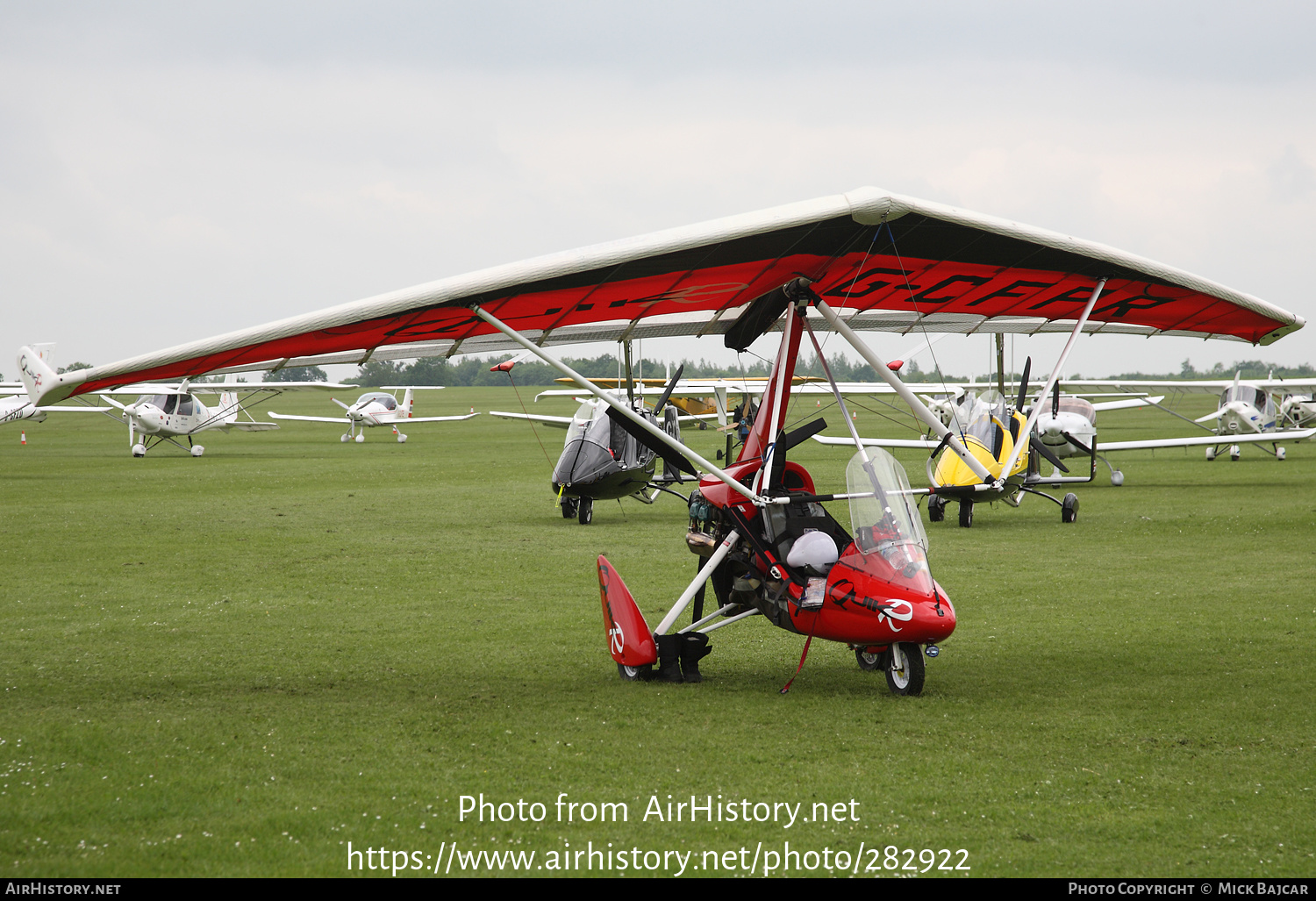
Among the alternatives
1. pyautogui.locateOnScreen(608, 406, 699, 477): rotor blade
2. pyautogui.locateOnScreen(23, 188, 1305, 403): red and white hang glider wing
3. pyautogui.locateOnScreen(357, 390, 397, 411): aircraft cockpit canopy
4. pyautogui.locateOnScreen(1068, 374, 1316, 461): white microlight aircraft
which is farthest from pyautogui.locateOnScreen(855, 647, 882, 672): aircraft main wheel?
pyautogui.locateOnScreen(357, 390, 397, 411): aircraft cockpit canopy

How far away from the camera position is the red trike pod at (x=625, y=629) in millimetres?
7102

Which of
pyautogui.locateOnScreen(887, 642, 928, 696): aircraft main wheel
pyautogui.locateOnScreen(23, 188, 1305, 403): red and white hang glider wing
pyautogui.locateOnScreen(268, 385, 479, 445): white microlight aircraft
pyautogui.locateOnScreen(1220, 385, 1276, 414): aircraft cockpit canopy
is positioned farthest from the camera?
pyautogui.locateOnScreen(268, 385, 479, 445): white microlight aircraft

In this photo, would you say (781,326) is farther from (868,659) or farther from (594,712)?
(594,712)

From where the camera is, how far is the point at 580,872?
4.11 meters

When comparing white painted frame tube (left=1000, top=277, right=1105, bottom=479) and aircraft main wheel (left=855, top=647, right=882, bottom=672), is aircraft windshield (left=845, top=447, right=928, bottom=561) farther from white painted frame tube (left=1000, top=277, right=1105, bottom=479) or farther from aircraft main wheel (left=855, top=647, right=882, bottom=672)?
aircraft main wheel (left=855, top=647, right=882, bottom=672)

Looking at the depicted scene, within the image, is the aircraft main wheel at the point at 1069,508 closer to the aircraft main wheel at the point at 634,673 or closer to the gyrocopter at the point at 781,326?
the gyrocopter at the point at 781,326

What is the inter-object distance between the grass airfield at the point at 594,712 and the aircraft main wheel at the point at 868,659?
4.2 inches

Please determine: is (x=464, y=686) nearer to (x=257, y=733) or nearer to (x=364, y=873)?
(x=257, y=733)

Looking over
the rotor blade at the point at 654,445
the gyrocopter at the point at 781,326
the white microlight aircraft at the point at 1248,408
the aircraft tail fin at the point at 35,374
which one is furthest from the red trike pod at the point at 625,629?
the white microlight aircraft at the point at 1248,408

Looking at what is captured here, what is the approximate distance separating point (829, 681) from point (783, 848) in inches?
116

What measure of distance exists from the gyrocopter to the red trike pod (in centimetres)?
2

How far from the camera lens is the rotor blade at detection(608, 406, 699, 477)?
288 inches

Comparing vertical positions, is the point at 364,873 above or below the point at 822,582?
below
